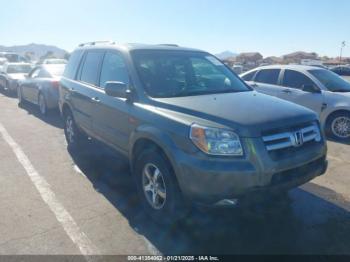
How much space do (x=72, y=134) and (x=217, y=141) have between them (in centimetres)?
403

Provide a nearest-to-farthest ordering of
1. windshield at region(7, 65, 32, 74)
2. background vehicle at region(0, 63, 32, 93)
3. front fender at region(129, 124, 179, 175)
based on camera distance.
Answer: front fender at region(129, 124, 179, 175), background vehicle at region(0, 63, 32, 93), windshield at region(7, 65, 32, 74)

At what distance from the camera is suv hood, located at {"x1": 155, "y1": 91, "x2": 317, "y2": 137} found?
311cm

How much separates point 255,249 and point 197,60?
9.09ft

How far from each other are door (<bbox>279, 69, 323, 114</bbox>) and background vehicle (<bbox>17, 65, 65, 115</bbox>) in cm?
607

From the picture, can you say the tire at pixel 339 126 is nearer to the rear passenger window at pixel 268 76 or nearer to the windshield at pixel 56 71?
the rear passenger window at pixel 268 76

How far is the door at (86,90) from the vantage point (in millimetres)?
5078

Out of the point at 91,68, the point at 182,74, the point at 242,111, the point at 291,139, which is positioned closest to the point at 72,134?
the point at 91,68

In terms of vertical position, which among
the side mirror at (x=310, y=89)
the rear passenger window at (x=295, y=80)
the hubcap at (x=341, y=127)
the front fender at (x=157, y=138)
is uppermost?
the rear passenger window at (x=295, y=80)

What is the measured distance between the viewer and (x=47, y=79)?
31.1 ft

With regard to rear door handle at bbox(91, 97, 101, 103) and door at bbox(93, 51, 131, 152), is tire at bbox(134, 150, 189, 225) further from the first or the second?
rear door handle at bbox(91, 97, 101, 103)

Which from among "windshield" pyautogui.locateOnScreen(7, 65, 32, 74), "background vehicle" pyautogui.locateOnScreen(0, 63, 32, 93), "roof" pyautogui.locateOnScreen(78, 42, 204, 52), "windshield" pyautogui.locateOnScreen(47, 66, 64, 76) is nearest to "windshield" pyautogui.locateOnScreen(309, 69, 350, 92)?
"roof" pyautogui.locateOnScreen(78, 42, 204, 52)

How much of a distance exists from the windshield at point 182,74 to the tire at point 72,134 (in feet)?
8.16

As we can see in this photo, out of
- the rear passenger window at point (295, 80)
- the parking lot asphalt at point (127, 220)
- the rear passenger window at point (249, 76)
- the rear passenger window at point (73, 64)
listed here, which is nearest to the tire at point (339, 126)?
the rear passenger window at point (295, 80)

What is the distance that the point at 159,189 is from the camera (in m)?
3.60
